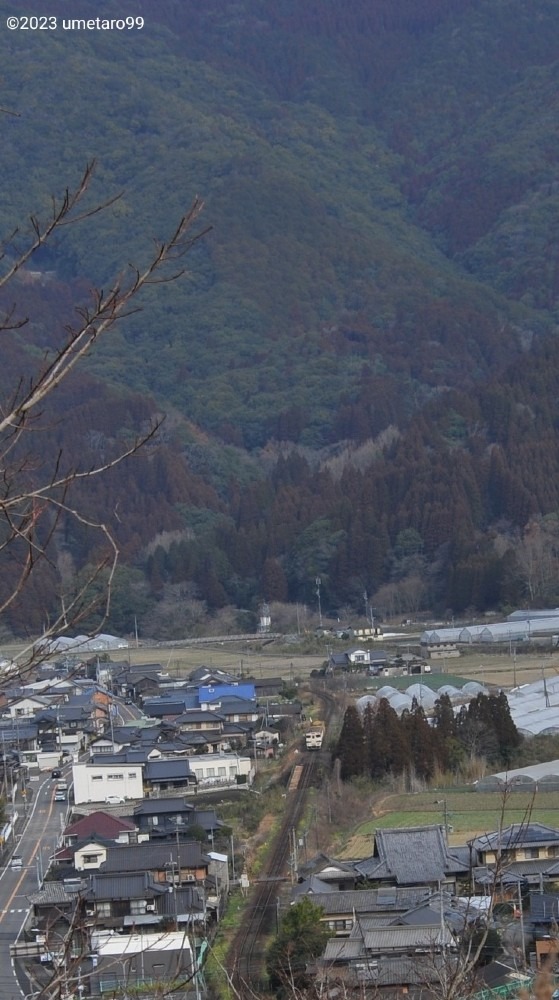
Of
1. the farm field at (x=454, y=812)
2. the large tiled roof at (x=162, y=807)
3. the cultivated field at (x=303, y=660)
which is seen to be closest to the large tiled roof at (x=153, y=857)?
the farm field at (x=454, y=812)

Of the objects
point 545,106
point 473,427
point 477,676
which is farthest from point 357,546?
point 545,106

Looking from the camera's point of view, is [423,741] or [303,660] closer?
[423,741]

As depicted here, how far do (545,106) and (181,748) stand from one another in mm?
89438

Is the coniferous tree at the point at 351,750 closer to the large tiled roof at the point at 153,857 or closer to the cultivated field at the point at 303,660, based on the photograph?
the large tiled roof at the point at 153,857

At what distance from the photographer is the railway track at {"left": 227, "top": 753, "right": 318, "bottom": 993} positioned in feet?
35.2

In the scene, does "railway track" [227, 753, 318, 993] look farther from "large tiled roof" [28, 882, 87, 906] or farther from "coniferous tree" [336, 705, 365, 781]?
"large tiled roof" [28, 882, 87, 906]

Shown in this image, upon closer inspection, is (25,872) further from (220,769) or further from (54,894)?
(220,769)

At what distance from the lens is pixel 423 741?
62.0 feet

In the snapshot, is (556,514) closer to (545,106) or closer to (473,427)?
(473,427)

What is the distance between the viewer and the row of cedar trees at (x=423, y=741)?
18656mm

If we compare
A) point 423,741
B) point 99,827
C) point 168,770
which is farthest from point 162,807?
point 168,770

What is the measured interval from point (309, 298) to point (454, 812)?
7197 cm

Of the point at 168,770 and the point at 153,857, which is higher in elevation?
the point at 168,770

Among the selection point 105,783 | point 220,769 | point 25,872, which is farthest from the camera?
point 220,769
